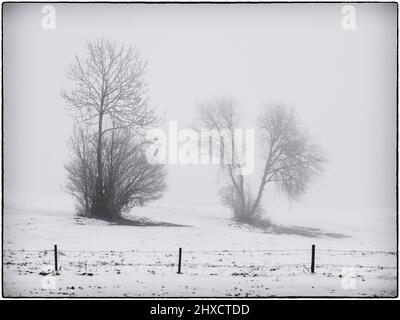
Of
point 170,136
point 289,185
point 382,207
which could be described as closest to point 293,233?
point 289,185

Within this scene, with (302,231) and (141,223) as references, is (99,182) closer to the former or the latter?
(141,223)

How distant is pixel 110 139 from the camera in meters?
21.1

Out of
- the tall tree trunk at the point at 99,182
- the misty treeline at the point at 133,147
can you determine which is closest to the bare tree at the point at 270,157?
the misty treeline at the point at 133,147

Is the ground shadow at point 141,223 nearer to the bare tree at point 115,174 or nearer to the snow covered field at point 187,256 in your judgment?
the snow covered field at point 187,256

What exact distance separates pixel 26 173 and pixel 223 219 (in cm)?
711

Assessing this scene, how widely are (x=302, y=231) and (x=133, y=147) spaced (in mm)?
6233

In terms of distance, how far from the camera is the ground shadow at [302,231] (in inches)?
809

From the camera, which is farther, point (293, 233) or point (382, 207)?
point (293, 233)

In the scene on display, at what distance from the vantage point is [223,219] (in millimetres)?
21734

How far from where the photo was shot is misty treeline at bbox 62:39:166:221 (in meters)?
19.1

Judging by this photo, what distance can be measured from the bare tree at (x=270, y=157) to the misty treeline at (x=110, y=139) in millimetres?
2007

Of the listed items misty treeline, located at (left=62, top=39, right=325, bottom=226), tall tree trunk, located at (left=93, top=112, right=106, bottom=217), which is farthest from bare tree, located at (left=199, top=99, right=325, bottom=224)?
tall tree trunk, located at (left=93, top=112, right=106, bottom=217)

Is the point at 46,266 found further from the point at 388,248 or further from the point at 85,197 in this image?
the point at 388,248

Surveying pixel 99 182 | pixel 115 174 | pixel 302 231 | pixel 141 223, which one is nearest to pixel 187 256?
pixel 141 223
